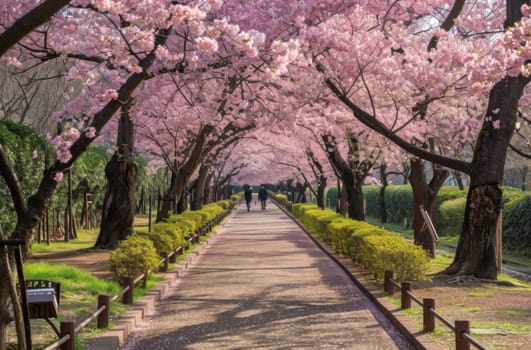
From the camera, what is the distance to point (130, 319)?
31.2 ft

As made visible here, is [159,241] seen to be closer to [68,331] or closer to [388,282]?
[388,282]

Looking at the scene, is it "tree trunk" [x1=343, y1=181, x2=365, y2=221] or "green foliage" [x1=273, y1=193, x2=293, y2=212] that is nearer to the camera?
"tree trunk" [x1=343, y1=181, x2=365, y2=221]

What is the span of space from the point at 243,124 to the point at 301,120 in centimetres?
194

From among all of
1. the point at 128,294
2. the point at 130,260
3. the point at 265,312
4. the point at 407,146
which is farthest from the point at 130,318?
the point at 407,146

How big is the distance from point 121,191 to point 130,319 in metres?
11.7

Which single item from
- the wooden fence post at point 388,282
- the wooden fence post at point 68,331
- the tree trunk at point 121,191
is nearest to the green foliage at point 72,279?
the wooden fence post at point 68,331

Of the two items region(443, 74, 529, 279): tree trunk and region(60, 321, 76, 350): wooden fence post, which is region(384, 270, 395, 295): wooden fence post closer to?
region(443, 74, 529, 279): tree trunk

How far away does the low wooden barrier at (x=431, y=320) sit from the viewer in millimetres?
7004

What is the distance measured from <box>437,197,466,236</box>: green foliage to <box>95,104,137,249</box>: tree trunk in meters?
14.9

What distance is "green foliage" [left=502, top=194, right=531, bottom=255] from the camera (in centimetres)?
2206

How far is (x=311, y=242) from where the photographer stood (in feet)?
85.4

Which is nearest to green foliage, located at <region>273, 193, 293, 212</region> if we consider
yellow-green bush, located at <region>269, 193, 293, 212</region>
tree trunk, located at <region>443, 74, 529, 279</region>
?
yellow-green bush, located at <region>269, 193, 293, 212</region>

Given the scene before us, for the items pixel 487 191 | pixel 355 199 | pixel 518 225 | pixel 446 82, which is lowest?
pixel 518 225

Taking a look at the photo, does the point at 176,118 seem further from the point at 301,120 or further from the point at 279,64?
the point at 279,64
